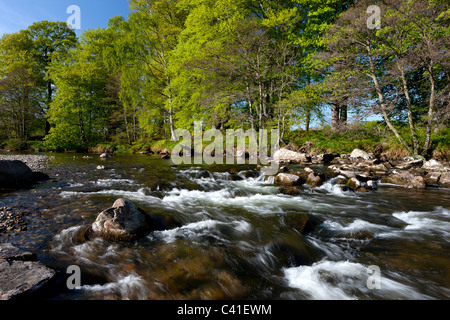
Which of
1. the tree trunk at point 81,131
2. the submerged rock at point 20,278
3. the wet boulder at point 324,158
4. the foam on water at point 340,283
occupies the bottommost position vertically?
the foam on water at point 340,283

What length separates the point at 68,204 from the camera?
17.3ft

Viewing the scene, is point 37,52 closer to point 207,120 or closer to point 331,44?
point 207,120

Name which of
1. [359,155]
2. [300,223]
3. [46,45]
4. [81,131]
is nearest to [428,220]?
[300,223]

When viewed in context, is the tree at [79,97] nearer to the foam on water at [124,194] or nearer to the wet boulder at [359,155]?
the foam on water at [124,194]

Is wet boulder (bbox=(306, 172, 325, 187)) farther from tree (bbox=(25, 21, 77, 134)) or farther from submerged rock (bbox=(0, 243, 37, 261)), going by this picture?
tree (bbox=(25, 21, 77, 134))

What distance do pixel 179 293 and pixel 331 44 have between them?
15.1 metres

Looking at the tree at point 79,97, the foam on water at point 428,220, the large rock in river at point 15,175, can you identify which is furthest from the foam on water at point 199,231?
the tree at point 79,97

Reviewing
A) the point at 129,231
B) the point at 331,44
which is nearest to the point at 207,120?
the point at 331,44

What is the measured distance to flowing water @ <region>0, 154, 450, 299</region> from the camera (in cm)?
265

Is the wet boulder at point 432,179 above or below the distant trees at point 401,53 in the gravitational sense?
below

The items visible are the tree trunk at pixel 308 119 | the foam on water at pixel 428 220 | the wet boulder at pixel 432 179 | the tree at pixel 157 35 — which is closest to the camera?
the foam on water at pixel 428 220

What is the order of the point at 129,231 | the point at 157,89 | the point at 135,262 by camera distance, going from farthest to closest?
the point at 157,89 → the point at 129,231 → the point at 135,262

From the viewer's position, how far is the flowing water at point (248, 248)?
2.65 meters

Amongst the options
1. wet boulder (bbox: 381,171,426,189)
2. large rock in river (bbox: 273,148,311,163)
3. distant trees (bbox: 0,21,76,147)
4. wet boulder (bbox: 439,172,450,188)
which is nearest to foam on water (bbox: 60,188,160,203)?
wet boulder (bbox: 381,171,426,189)
